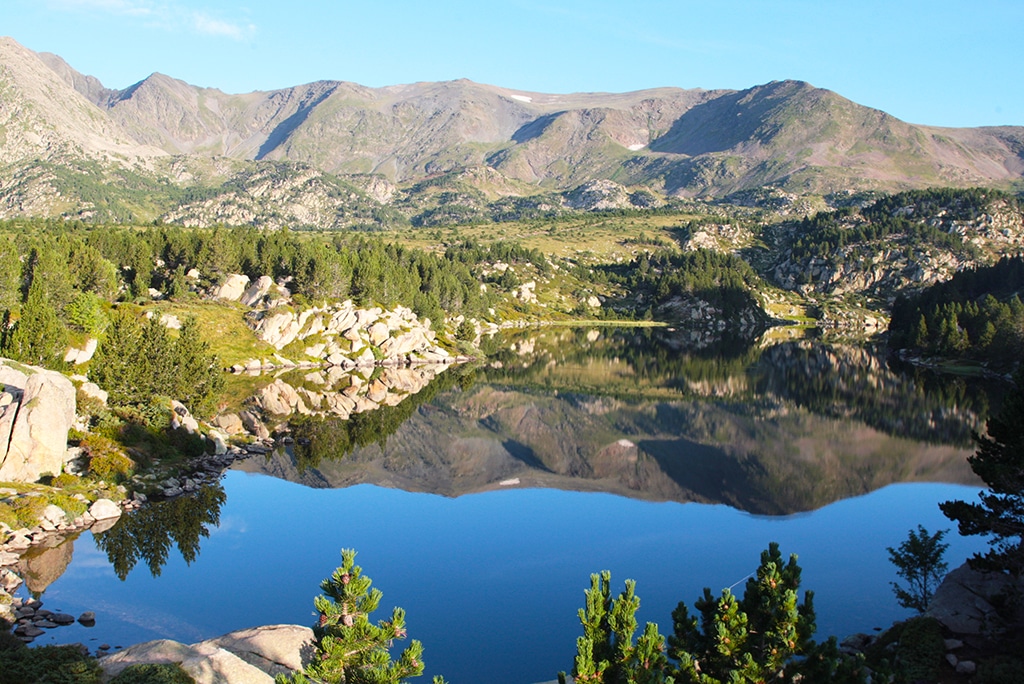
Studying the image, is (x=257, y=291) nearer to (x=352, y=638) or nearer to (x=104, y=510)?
(x=104, y=510)

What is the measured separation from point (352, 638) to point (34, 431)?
41735mm

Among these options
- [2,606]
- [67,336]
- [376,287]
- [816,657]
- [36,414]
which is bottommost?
[2,606]

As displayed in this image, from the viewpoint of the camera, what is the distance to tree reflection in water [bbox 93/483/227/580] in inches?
1638

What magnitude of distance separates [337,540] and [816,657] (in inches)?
1444

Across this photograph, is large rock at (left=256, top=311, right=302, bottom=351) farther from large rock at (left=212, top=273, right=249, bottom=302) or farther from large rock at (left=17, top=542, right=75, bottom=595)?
large rock at (left=17, top=542, right=75, bottom=595)

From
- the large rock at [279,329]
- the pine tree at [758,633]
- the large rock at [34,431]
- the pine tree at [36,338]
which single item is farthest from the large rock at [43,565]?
the large rock at [279,329]

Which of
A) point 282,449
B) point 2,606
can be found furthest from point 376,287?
point 2,606

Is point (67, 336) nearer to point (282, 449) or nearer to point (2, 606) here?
point (282, 449)

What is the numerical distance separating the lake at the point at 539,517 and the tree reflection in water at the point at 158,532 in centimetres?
19

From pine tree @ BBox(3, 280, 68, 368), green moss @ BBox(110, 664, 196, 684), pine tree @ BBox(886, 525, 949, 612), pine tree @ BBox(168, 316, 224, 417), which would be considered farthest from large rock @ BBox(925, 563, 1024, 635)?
pine tree @ BBox(3, 280, 68, 368)

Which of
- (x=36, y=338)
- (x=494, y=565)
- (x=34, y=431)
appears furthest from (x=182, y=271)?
(x=494, y=565)

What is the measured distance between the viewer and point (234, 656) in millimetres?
23000

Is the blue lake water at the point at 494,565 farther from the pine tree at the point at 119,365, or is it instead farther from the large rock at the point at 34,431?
the pine tree at the point at 119,365

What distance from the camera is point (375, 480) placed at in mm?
65750
